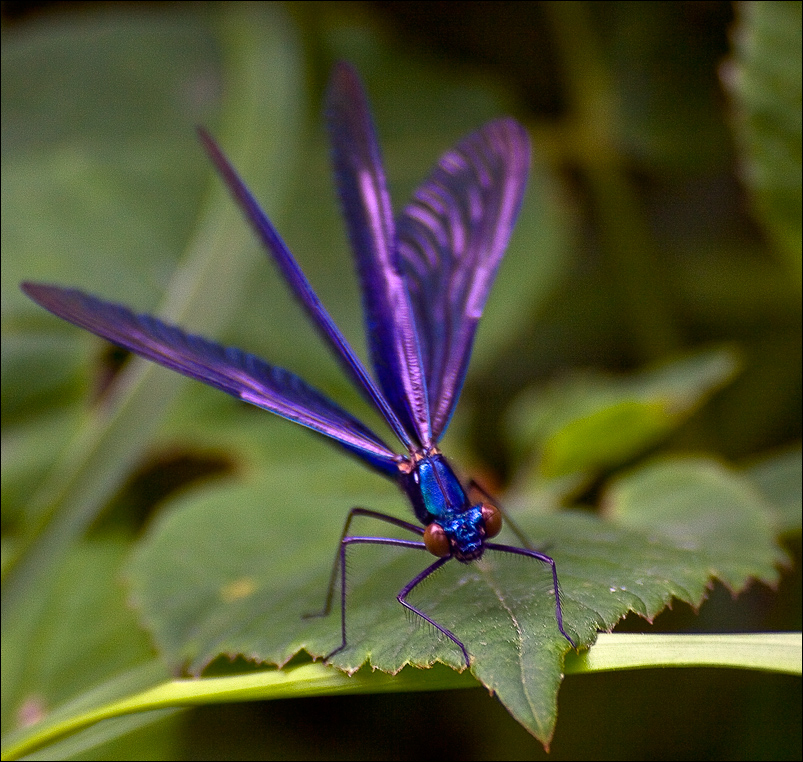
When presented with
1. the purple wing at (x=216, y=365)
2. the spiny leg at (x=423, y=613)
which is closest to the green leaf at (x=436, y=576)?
the spiny leg at (x=423, y=613)

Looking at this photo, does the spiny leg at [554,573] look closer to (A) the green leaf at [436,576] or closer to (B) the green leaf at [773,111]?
(A) the green leaf at [436,576]

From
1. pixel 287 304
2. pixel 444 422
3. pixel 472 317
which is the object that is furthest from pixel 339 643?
pixel 287 304

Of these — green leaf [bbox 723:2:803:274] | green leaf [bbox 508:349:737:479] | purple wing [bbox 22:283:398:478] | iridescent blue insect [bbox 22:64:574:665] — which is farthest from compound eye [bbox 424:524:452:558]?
green leaf [bbox 723:2:803:274]

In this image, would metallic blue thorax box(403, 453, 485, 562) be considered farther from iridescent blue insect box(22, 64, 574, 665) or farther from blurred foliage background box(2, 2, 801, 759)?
blurred foliage background box(2, 2, 801, 759)

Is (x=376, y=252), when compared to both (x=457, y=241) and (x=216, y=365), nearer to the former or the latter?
(x=457, y=241)

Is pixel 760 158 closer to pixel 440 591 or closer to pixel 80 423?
pixel 440 591

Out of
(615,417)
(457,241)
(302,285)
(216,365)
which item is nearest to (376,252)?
(457,241)
